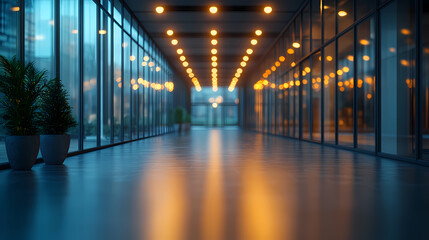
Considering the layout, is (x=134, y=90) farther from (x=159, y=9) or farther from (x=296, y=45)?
(x=296, y=45)

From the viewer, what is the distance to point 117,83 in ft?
41.1

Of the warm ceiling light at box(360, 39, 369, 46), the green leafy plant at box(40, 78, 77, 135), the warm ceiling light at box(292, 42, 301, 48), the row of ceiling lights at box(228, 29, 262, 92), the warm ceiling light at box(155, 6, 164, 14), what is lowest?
the green leafy plant at box(40, 78, 77, 135)

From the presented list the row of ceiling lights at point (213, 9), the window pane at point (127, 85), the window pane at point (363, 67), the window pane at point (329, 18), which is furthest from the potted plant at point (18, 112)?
the window pane at point (329, 18)

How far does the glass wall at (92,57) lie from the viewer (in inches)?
263

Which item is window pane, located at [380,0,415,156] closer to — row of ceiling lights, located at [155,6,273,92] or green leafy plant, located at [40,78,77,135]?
row of ceiling lights, located at [155,6,273,92]

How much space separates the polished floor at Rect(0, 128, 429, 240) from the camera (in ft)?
8.55

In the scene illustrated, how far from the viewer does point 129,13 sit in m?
13.6

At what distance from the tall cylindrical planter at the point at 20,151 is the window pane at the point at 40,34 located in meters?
1.68

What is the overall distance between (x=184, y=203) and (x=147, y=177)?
170 cm

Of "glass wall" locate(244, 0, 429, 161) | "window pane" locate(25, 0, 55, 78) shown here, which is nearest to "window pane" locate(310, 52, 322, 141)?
"glass wall" locate(244, 0, 429, 161)

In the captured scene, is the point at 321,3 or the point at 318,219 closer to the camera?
the point at 318,219

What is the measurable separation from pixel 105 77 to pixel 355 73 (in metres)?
7.22

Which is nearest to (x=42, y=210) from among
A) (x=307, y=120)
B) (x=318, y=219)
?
(x=318, y=219)

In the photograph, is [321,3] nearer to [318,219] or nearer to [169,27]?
[169,27]
